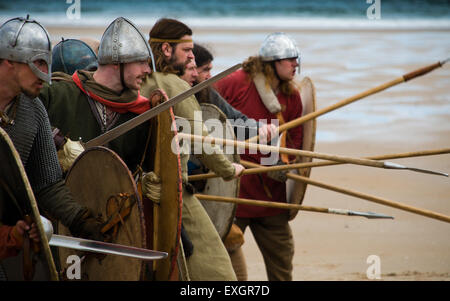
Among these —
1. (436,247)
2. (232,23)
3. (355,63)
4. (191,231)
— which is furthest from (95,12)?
(191,231)

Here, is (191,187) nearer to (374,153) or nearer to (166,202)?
(166,202)

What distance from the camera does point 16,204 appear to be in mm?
2996

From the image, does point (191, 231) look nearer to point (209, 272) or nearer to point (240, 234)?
point (209, 272)

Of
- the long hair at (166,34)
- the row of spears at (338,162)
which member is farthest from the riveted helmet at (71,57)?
the row of spears at (338,162)

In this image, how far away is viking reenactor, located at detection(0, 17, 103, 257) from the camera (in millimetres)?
3062

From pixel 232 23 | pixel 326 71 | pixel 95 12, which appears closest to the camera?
pixel 326 71

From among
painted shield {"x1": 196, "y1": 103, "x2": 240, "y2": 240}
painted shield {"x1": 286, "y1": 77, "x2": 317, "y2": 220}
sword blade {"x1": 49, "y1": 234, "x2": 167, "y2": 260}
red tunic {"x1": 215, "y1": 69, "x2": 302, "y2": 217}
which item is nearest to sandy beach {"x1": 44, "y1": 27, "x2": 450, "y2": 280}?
red tunic {"x1": 215, "y1": 69, "x2": 302, "y2": 217}

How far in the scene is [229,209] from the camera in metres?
5.10

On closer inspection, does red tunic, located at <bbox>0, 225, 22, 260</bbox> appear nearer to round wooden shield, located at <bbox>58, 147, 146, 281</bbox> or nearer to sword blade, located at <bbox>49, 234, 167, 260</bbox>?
sword blade, located at <bbox>49, 234, 167, 260</bbox>

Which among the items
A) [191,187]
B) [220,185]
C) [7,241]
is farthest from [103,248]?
[220,185]

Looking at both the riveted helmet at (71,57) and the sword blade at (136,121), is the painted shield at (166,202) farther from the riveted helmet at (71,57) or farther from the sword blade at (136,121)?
the riveted helmet at (71,57)

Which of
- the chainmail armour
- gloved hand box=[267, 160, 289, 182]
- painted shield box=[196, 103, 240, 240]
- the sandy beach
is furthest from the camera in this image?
the sandy beach

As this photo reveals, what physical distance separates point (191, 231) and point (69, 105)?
93 centimetres

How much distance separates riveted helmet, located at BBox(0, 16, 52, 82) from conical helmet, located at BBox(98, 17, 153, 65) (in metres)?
0.67
